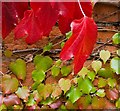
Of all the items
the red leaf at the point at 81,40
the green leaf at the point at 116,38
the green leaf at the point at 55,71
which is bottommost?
the green leaf at the point at 55,71

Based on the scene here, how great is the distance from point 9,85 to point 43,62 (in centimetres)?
23

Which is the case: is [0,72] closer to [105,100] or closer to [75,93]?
[75,93]

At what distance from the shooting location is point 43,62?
1.53m

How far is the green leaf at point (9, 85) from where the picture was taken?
1.48 metres

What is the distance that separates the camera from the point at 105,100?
A: 1.53 m

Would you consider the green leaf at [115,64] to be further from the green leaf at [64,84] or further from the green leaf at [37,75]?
the green leaf at [37,75]

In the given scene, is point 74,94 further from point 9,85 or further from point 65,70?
point 9,85

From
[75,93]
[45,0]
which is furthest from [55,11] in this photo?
[75,93]

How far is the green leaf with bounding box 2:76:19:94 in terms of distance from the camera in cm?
148

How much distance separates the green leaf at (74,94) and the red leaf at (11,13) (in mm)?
1043

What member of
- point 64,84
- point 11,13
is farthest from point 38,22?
point 64,84

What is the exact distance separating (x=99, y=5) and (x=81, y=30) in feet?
3.76

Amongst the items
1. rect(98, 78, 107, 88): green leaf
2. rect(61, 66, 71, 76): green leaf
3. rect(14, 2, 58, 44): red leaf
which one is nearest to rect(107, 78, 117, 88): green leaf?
rect(98, 78, 107, 88): green leaf

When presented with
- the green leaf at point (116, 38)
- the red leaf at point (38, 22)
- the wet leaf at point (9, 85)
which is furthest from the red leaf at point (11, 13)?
the green leaf at point (116, 38)
